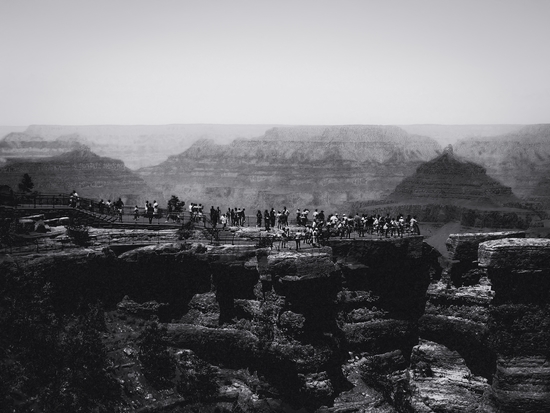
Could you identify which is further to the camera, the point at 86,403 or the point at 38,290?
the point at 38,290

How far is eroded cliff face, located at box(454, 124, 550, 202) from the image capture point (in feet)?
392

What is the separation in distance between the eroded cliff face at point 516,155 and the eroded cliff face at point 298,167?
9.48m

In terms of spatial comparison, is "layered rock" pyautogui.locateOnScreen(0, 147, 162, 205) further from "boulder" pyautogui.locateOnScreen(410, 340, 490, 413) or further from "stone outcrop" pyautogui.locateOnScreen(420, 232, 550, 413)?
"stone outcrop" pyautogui.locateOnScreen(420, 232, 550, 413)

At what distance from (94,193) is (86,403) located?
250 ft

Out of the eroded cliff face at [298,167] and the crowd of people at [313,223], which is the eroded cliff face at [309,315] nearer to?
the crowd of people at [313,223]

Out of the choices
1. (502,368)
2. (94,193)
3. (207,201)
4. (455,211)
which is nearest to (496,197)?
(455,211)

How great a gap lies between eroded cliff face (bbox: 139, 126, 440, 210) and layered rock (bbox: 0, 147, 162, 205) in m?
17.7

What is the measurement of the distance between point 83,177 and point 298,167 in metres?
46.5

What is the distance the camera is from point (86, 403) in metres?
25.0

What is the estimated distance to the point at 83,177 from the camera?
9800cm

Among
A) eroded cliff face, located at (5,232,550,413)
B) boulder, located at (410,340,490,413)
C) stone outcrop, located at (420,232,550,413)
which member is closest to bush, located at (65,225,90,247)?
eroded cliff face, located at (5,232,550,413)

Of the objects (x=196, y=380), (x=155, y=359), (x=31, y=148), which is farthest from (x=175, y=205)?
(x=31, y=148)

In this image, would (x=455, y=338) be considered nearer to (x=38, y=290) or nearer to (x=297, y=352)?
(x=297, y=352)

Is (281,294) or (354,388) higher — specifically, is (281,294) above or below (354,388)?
above
